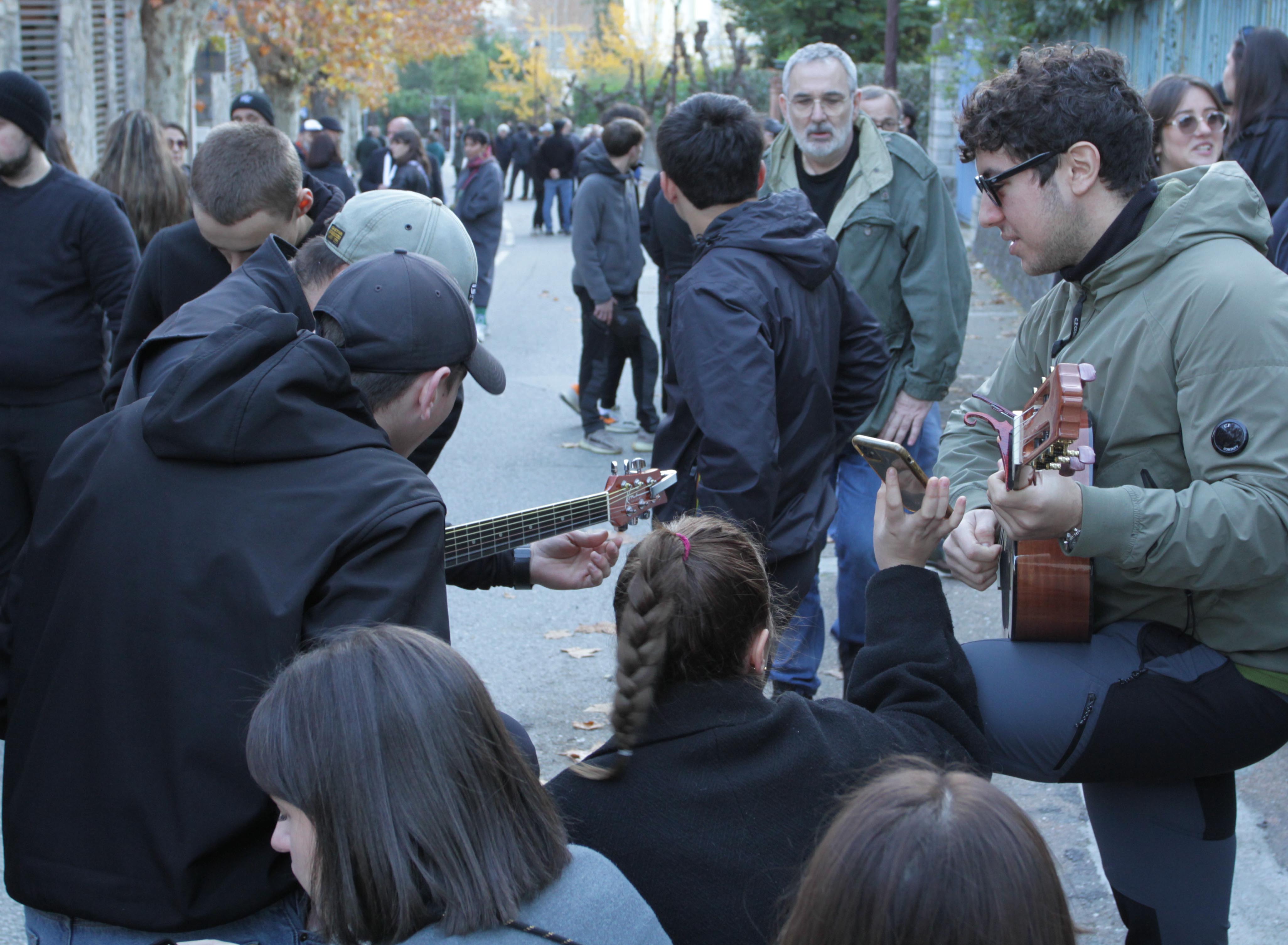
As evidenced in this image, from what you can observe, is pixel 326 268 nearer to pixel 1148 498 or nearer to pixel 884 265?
pixel 1148 498

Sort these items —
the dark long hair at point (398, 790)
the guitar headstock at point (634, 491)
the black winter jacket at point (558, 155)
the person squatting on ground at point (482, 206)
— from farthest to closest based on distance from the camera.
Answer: the black winter jacket at point (558, 155) → the person squatting on ground at point (482, 206) → the guitar headstock at point (634, 491) → the dark long hair at point (398, 790)

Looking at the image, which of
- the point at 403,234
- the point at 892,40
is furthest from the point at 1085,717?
the point at 892,40

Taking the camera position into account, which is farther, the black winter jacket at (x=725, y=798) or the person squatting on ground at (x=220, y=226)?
the person squatting on ground at (x=220, y=226)

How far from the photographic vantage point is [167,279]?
3.96 meters

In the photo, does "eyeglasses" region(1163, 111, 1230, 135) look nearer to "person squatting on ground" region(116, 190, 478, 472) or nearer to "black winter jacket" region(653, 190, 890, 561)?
"black winter jacket" region(653, 190, 890, 561)

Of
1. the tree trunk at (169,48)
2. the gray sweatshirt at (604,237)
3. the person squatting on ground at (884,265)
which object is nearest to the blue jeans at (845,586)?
the person squatting on ground at (884,265)

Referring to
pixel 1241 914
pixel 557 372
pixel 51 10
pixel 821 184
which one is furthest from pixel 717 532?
pixel 51 10

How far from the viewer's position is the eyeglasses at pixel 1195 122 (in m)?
5.39

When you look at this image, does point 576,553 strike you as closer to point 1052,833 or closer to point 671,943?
point 671,943

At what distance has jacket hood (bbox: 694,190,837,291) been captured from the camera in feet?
11.8

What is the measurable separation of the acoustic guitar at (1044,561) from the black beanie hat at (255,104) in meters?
6.36

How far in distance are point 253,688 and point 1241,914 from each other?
109 inches

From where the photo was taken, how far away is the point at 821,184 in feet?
16.3

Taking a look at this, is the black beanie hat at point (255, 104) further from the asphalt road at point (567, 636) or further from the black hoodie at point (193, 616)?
the black hoodie at point (193, 616)
